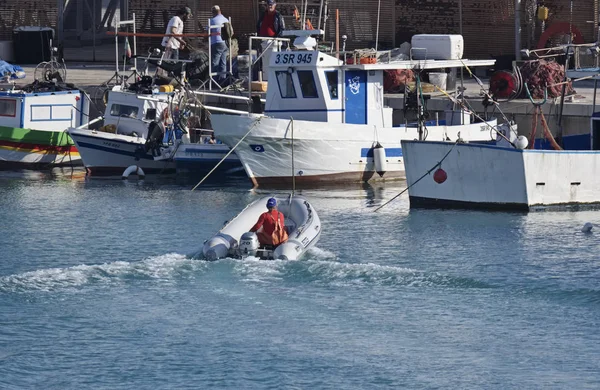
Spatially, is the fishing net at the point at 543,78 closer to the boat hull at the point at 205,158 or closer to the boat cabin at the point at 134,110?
the boat hull at the point at 205,158

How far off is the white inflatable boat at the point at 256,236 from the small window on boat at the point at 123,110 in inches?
394

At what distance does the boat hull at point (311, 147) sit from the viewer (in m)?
29.2

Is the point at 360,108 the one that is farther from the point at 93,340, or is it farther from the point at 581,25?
the point at 93,340

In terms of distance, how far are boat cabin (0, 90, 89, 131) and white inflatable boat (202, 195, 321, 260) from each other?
1216 cm

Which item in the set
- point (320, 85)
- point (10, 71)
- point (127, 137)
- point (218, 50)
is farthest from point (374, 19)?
point (127, 137)

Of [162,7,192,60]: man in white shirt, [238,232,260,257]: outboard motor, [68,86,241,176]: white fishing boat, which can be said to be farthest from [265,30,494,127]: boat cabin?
[238,232,260,257]: outboard motor

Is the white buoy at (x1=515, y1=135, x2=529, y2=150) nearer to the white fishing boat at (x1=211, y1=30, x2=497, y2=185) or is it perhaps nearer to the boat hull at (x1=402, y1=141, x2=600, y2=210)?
the boat hull at (x1=402, y1=141, x2=600, y2=210)

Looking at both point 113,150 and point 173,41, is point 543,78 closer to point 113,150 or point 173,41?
point 173,41

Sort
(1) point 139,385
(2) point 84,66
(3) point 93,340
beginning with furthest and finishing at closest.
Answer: (2) point 84,66 < (3) point 93,340 < (1) point 139,385

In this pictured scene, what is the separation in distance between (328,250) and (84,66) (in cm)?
2090

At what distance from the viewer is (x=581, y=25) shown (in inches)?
1463

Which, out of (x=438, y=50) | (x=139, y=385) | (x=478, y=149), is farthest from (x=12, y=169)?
(x=139, y=385)

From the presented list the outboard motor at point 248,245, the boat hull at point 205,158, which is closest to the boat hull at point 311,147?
the boat hull at point 205,158

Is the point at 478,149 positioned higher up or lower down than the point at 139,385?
higher up
